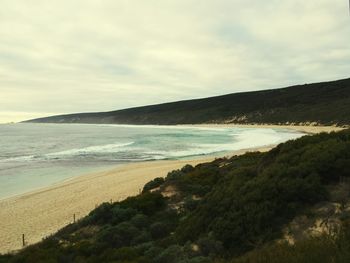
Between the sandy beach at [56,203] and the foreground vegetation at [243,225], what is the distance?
11.3ft

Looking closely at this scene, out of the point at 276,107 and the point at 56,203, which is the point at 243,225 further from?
the point at 276,107

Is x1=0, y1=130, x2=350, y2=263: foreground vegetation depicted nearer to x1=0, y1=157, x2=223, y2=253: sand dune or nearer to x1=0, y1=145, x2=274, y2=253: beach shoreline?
x1=0, y1=145, x2=274, y2=253: beach shoreline

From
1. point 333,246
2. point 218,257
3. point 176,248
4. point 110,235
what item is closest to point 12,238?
point 110,235

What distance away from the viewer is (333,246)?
15.7 ft

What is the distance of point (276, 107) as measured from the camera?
354 feet

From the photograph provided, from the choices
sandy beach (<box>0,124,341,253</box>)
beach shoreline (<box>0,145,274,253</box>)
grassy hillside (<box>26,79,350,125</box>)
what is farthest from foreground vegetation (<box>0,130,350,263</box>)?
grassy hillside (<box>26,79,350,125</box>)

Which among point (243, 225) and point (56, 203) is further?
point (56, 203)

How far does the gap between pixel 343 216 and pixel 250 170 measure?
396cm

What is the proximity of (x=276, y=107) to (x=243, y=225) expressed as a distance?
104936mm

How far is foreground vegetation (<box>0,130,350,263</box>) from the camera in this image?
216 inches

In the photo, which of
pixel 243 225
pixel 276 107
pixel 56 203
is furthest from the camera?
pixel 276 107

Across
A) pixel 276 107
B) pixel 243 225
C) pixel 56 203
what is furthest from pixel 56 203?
pixel 276 107

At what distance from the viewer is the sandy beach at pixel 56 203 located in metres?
13.7

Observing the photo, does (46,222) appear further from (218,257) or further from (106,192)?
(218,257)
